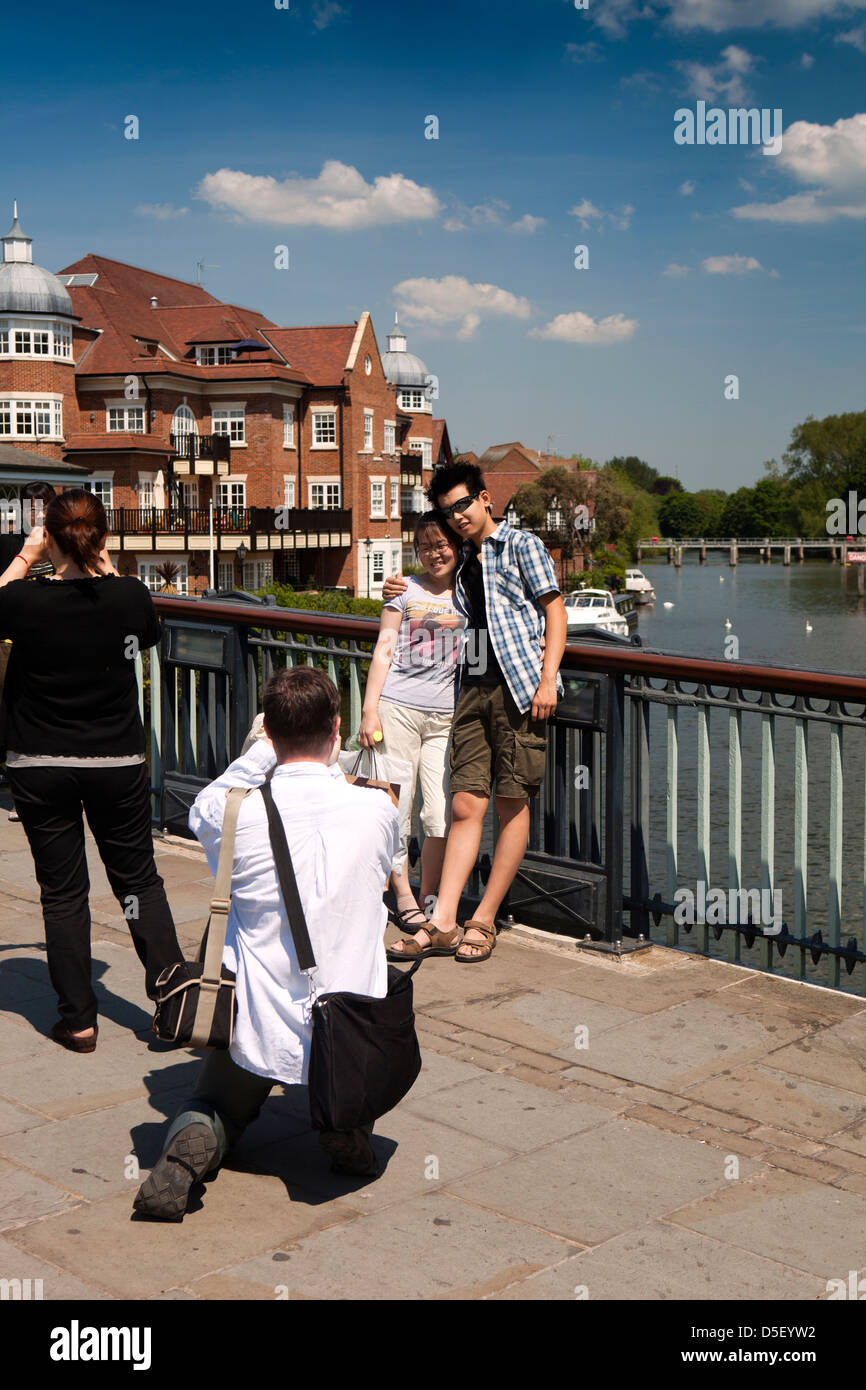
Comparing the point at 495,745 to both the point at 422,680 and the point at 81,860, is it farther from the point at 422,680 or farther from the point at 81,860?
the point at 81,860

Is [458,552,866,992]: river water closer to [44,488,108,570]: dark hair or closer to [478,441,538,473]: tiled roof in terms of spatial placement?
[44,488,108,570]: dark hair

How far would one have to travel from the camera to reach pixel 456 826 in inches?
221

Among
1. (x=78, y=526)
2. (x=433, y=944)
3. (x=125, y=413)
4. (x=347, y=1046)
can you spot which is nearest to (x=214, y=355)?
(x=125, y=413)

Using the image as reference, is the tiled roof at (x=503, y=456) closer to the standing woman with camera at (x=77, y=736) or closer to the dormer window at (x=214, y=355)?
the dormer window at (x=214, y=355)

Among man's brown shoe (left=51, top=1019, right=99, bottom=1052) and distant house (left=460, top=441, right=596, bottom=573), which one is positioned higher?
distant house (left=460, top=441, right=596, bottom=573)

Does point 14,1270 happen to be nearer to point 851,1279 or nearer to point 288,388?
point 851,1279

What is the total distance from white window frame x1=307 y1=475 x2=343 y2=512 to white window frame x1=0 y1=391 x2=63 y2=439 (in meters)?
13.1

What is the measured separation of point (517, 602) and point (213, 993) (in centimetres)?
241

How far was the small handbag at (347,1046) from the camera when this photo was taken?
3.31 metres

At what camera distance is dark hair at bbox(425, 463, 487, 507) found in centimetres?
546

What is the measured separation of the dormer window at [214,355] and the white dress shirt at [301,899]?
58142mm

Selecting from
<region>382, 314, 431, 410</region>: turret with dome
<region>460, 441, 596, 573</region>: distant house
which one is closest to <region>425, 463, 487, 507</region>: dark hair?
<region>382, 314, 431, 410</region>: turret with dome

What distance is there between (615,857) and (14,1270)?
3113 mm

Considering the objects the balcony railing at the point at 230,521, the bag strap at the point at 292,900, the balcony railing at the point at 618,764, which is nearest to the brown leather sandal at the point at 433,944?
the balcony railing at the point at 618,764
